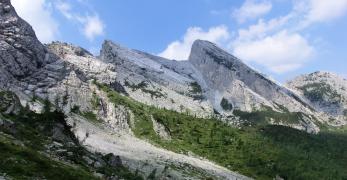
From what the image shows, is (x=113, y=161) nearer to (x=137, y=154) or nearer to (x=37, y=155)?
(x=37, y=155)

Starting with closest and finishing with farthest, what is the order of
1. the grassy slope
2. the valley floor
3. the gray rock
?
the grassy slope, the gray rock, the valley floor

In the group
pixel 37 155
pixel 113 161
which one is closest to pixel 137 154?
pixel 113 161

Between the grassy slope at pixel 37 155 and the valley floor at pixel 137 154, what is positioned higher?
the valley floor at pixel 137 154

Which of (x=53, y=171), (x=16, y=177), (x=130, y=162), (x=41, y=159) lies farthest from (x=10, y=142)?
(x=130, y=162)

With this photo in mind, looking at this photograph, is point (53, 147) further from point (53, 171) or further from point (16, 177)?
point (16, 177)

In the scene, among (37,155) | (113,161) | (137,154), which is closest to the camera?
(37,155)

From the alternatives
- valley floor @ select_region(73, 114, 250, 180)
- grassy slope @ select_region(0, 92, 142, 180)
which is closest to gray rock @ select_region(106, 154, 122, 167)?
grassy slope @ select_region(0, 92, 142, 180)

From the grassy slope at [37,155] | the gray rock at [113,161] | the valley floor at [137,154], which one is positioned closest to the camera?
the grassy slope at [37,155]

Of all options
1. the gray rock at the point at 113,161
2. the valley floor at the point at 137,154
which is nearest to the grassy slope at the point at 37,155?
the gray rock at the point at 113,161

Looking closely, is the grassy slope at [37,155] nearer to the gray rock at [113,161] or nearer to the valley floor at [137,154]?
the gray rock at [113,161]

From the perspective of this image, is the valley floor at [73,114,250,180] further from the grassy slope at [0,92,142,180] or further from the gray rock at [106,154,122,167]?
the grassy slope at [0,92,142,180]

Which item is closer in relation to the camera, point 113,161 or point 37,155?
point 37,155

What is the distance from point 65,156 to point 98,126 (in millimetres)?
121294

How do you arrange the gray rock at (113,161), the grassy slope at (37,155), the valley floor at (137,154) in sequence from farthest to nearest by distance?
the valley floor at (137,154)
the gray rock at (113,161)
the grassy slope at (37,155)
